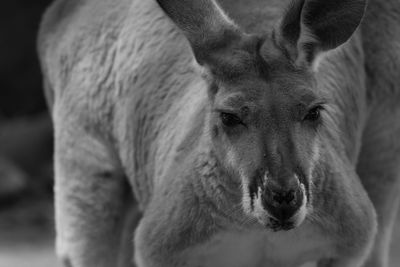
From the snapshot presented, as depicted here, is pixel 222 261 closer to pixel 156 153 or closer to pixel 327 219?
pixel 327 219

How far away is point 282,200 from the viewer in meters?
4.01

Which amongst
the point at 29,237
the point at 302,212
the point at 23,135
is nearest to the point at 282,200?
the point at 302,212

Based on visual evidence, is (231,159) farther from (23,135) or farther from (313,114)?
(23,135)

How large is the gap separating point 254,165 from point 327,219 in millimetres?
685

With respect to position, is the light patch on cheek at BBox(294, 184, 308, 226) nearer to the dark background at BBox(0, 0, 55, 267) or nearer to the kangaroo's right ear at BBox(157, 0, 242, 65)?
the kangaroo's right ear at BBox(157, 0, 242, 65)

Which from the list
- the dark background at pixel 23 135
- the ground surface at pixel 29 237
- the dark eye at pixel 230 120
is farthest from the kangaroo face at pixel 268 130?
the dark background at pixel 23 135

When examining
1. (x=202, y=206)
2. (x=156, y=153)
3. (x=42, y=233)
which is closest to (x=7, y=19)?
(x=42, y=233)

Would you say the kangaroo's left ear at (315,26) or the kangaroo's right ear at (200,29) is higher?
the kangaroo's right ear at (200,29)

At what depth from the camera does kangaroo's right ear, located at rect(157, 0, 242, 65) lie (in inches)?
175

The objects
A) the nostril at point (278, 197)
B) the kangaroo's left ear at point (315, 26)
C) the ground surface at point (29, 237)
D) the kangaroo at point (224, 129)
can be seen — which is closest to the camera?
the nostril at point (278, 197)

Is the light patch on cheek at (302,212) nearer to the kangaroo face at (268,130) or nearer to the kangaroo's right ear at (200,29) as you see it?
the kangaroo face at (268,130)

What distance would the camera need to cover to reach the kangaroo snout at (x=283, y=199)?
4000mm

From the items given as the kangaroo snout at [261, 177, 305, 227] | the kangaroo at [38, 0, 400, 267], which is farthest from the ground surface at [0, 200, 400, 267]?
the kangaroo snout at [261, 177, 305, 227]

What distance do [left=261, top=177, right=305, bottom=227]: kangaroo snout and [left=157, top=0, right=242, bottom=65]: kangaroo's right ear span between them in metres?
0.72
